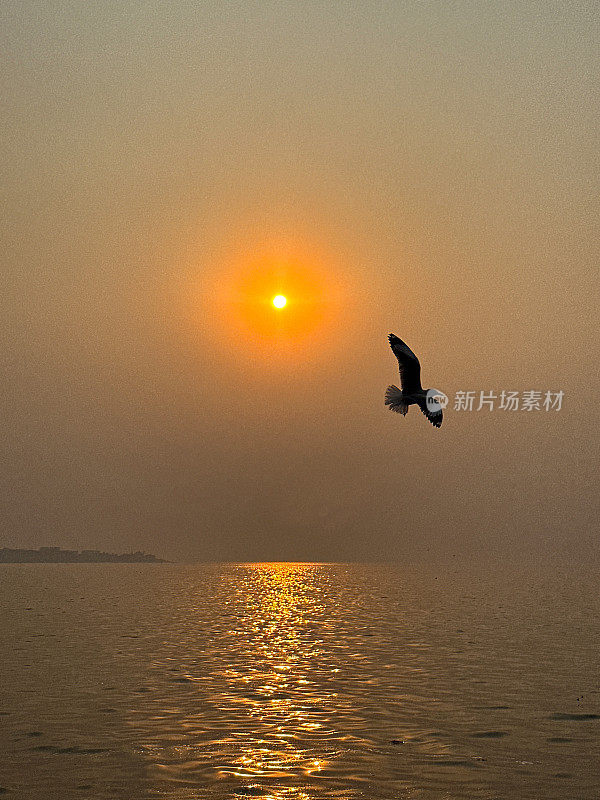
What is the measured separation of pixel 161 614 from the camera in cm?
7506

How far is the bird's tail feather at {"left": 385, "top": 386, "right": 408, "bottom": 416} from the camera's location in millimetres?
31469

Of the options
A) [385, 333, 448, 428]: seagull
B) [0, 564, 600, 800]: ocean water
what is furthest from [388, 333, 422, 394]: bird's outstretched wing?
[0, 564, 600, 800]: ocean water

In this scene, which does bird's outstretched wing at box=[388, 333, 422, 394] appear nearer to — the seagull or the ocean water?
the seagull

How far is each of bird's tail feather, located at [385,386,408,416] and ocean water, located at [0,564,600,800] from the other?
922 centimetres

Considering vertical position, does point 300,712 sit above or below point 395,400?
below

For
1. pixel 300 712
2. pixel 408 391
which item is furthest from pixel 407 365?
pixel 300 712

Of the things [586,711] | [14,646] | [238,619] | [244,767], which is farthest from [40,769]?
[238,619]

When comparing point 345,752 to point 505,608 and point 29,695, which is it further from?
point 505,608

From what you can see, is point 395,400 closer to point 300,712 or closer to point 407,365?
point 407,365

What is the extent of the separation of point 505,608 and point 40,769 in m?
66.9

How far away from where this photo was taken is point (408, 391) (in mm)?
32344

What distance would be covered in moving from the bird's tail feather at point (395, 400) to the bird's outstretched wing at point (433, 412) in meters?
0.61

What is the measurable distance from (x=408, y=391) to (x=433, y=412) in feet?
4.81

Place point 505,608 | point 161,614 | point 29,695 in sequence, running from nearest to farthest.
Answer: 1. point 29,695
2. point 161,614
3. point 505,608
